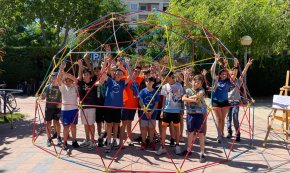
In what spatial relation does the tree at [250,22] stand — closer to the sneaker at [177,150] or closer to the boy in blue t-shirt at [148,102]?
the boy in blue t-shirt at [148,102]

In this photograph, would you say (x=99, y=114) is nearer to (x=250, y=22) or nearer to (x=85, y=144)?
(x=85, y=144)

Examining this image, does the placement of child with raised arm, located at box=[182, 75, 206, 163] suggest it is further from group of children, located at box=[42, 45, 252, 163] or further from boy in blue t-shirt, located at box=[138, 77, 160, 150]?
boy in blue t-shirt, located at box=[138, 77, 160, 150]

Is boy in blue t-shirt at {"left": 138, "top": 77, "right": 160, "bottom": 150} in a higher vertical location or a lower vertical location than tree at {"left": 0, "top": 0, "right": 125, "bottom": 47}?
lower

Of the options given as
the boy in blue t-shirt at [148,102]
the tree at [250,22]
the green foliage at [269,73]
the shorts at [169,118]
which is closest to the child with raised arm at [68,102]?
the boy in blue t-shirt at [148,102]

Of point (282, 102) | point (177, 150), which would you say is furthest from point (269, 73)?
point (177, 150)

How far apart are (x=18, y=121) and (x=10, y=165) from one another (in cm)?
437

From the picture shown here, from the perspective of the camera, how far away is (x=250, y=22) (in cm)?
1396

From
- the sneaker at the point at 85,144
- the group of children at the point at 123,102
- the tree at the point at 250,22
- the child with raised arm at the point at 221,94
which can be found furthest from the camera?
the tree at the point at 250,22

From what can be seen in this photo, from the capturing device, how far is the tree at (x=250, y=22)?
13.8 meters

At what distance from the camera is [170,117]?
18.9 feet

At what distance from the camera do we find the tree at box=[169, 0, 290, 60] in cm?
1375

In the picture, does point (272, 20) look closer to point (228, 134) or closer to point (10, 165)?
point (228, 134)

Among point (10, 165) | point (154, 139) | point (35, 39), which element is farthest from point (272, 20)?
point (35, 39)

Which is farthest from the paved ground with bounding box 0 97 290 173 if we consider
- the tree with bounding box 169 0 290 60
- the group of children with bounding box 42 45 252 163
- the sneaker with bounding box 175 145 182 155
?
the tree with bounding box 169 0 290 60
